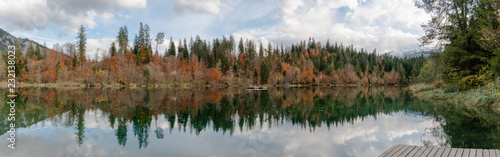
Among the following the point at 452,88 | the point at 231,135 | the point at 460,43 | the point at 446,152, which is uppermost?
the point at 460,43

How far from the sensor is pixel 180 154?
938 centimetres

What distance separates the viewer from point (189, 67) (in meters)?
94.8

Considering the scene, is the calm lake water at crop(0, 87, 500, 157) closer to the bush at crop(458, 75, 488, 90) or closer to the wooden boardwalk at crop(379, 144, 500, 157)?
the wooden boardwalk at crop(379, 144, 500, 157)

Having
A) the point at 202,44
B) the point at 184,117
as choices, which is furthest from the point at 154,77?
the point at 184,117

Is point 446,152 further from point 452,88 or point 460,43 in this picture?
point 452,88

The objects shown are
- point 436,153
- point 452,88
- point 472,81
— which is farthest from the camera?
point 452,88

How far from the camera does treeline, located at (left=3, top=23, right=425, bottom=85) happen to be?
7369 centimetres

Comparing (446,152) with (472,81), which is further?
(472,81)

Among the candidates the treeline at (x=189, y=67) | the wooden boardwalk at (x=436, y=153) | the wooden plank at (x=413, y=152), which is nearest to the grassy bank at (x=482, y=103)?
the wooden boardwalk at (x=436, y=153)

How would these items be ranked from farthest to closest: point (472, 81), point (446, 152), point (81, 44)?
1. point (81, 44)
2. point (472, 81)
3. point (446, 152)

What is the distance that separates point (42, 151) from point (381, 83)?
14262cm

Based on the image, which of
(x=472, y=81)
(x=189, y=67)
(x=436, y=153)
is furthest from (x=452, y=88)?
(x=189, y=67)

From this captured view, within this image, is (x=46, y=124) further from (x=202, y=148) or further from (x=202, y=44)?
(x=202, y=44)

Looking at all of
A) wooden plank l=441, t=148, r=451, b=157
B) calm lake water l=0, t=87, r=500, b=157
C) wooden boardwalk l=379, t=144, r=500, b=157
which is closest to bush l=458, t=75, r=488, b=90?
calm lake water l=0, t=87, r=500, b=157
